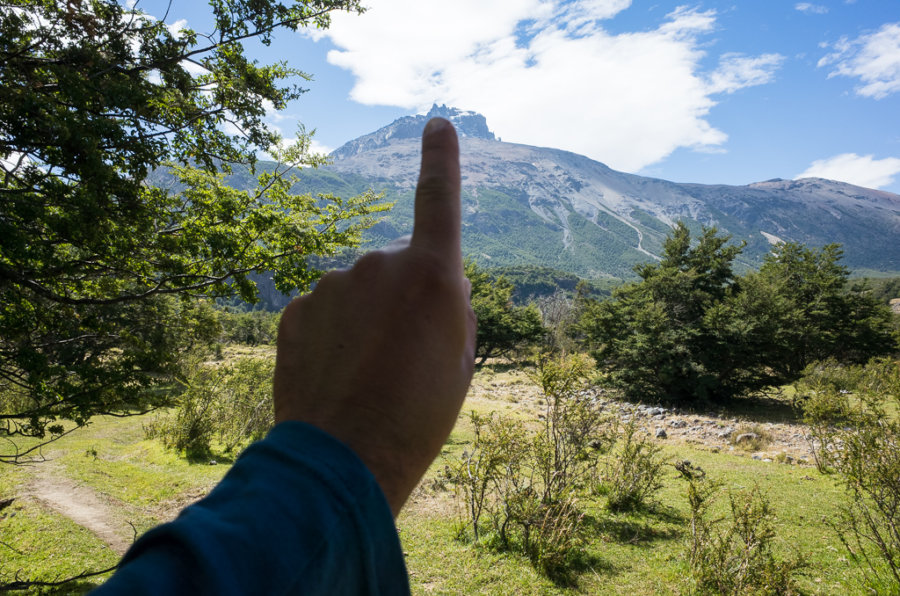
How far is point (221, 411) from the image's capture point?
14227 mm

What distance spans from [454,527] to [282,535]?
8.79 m

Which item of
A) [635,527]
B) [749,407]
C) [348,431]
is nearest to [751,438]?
[749,407]

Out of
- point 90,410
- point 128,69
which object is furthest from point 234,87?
point 90,410

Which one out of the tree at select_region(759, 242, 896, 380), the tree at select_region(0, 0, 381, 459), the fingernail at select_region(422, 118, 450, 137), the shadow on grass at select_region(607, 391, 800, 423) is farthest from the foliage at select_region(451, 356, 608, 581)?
the tree at select_region(759, 242, 896, 380)

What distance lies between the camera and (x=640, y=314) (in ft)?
81.8

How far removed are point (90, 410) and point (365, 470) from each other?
5397mm

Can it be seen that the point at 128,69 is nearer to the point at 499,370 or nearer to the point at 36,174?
the point at 36,174

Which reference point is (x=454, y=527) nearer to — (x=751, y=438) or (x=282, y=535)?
(x=282, y=535)

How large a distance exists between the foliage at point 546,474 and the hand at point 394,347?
6.79m

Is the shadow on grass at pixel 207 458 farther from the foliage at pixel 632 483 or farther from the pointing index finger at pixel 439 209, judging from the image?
the pointing index finger at pixel 439 209

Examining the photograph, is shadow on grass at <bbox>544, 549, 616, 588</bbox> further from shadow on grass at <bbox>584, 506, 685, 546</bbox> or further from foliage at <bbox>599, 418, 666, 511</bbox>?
foliage at <bbox>599, 418, 666, 511</bbox>

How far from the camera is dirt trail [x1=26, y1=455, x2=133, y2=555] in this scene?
8061mm

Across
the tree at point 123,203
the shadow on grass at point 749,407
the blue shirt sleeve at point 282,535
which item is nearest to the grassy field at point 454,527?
the tree at point 123,203

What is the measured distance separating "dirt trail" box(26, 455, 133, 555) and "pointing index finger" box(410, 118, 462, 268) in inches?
381
